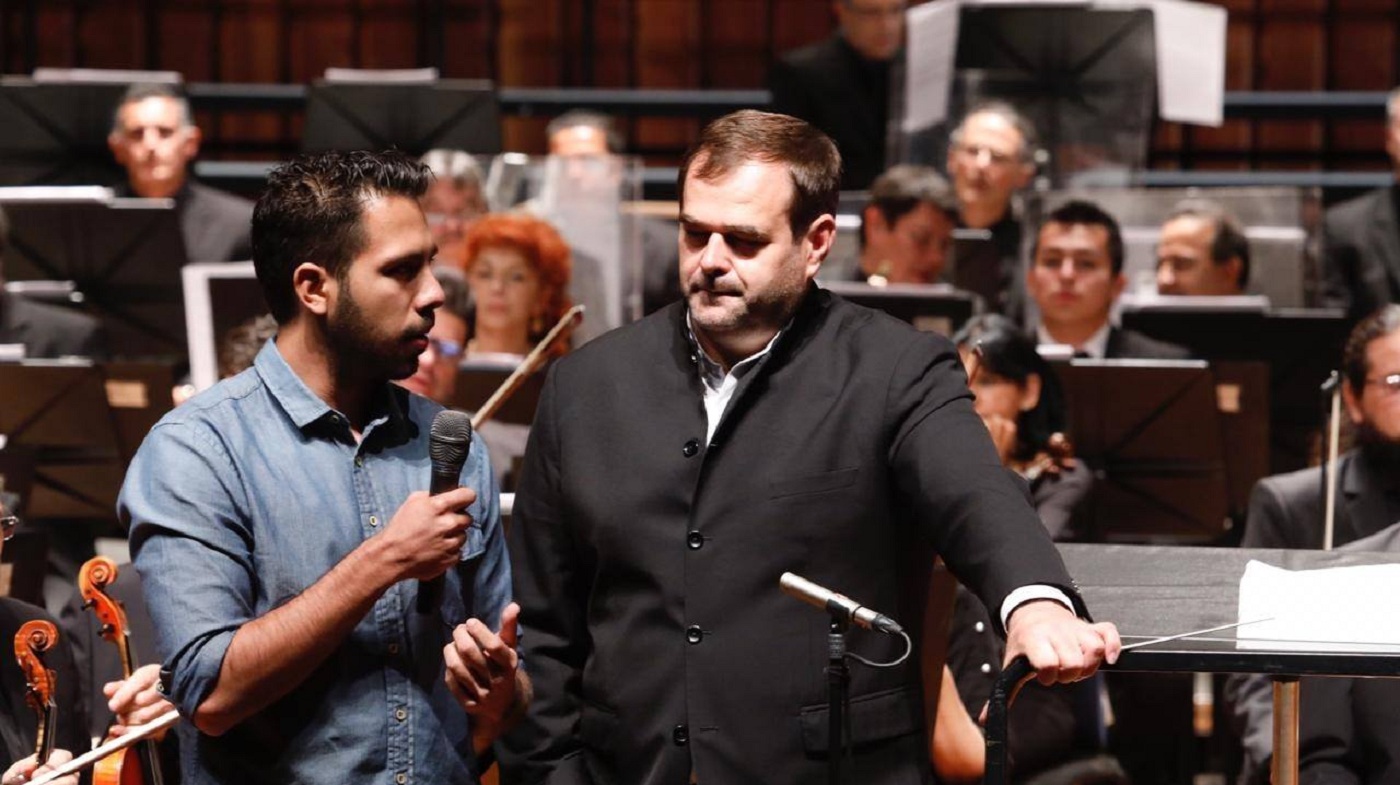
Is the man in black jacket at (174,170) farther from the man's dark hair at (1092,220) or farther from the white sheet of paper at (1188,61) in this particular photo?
the white sheet of paper at (1188,61)

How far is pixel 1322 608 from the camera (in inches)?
74.2

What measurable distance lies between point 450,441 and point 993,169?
4101 mm

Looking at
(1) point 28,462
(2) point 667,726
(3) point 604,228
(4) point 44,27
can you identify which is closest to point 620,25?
(4) point 44,27

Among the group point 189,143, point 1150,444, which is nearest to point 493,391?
point 1150,444

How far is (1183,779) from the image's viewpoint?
377cm

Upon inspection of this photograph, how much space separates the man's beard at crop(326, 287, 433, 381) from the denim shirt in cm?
5

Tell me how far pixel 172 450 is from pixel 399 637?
0.99 ft

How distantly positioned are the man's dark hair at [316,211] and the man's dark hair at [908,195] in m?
3.22

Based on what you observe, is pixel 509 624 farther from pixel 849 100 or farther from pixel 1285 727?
pixel 849 100

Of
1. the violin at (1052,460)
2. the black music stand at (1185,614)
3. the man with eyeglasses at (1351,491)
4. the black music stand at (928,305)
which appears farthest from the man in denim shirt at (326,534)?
the black music stand at (928,305)

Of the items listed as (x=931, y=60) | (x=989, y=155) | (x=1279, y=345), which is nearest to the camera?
(x=1279, y=345)

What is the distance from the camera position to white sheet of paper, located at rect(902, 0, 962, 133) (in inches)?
239

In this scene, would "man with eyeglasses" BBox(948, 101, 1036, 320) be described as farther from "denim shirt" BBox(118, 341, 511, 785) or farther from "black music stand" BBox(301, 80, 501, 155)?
"denim shirt" BBox(118, 341, 511, 785)

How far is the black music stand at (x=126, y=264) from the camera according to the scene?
205 inches
